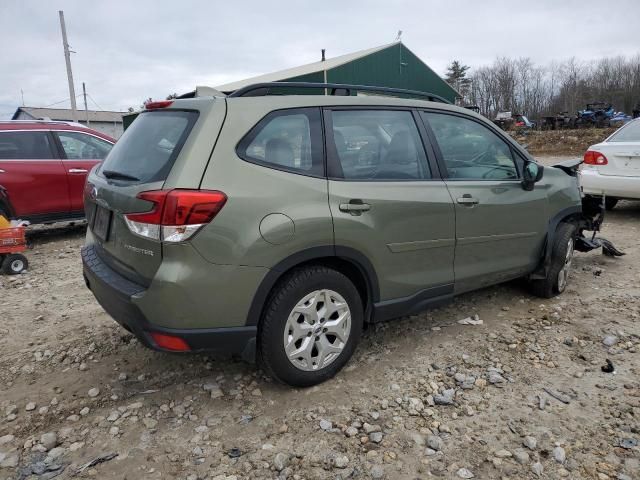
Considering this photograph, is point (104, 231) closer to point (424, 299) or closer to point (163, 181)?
point (163, 181)

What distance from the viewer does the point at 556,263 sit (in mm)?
4242

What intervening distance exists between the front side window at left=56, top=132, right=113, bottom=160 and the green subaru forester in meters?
4.66

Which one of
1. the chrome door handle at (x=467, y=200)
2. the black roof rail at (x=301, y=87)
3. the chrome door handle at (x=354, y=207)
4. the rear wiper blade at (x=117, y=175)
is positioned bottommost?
the chrome door handle at (x=467, y=200)

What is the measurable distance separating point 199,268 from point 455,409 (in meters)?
1.66

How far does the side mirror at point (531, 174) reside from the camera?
3.86 meters

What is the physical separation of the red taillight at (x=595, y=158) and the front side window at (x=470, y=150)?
4.12m

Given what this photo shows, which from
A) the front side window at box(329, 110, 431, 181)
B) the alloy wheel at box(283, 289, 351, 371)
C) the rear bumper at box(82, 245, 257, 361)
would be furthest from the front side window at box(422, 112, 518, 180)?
the rear bumper at box(82, 245, 257, 361)

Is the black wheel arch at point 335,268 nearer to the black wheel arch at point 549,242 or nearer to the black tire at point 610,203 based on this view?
the black wheel arch at point 549,242

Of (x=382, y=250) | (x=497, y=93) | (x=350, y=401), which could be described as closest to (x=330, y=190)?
(x=382, y=250)

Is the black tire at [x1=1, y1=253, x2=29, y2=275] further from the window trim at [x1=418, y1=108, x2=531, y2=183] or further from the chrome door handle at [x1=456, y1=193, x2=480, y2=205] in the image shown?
the chrome door handle at [x1=456, y1=193, x2=480, y2=205]

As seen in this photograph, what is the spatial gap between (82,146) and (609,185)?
7866 millimetres

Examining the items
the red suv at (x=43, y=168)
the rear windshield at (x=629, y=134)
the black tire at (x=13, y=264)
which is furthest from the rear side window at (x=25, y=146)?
the rear windshield at (x=629, y=134)

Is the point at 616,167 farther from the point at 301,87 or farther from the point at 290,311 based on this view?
the point at 290,311

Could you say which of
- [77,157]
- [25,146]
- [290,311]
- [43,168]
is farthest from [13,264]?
[290,311]
